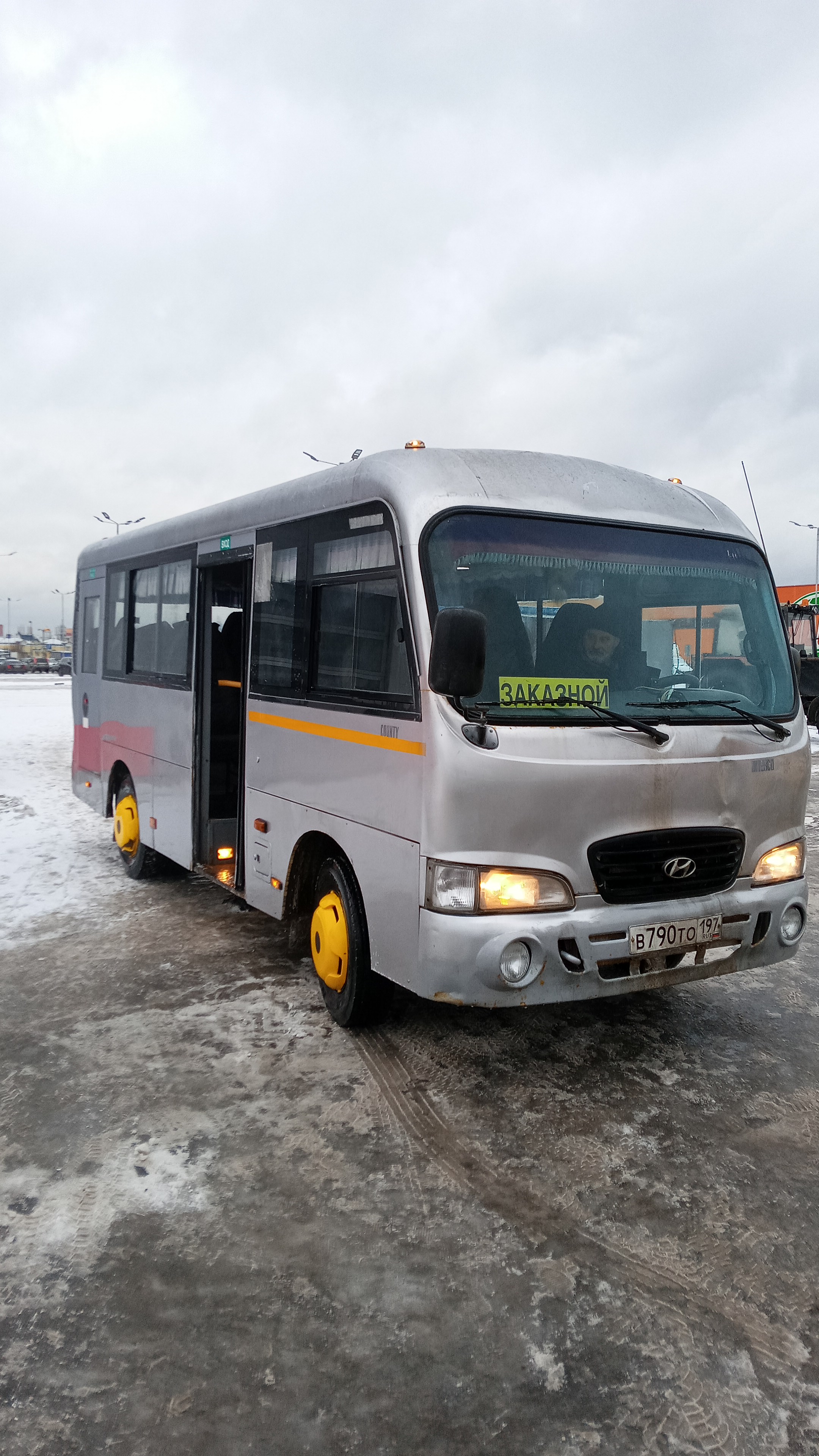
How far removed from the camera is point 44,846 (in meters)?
9.24

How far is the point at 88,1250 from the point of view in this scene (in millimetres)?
3115

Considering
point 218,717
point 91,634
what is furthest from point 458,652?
point 91,634

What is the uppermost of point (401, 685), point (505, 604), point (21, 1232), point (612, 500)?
point (612, 500)

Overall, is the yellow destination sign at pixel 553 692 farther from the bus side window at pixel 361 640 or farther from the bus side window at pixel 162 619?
the bus side window at pixel 162 619

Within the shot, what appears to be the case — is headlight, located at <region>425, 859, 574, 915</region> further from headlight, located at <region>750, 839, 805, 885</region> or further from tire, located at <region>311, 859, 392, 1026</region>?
headlight, located at <region>750, 839, 805, 885</region>

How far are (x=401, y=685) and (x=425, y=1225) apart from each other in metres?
2.07

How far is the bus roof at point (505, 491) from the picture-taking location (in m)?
4.20

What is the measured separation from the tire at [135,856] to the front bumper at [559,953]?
14.6 ft

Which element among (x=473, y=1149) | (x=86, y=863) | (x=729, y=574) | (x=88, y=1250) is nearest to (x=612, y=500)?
(x=729, y=574)

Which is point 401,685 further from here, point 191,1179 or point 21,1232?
point 21,1232

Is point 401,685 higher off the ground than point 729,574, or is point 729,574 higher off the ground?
point 729,574

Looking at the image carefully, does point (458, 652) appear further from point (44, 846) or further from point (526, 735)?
point (44, 846)

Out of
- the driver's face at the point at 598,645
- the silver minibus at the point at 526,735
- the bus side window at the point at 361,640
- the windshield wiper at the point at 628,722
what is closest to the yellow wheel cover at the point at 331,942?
the silver minibus at the point at 526,735

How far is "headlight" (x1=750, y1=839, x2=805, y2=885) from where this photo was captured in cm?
448
